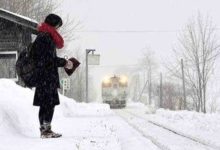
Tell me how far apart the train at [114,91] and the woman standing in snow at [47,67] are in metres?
36.1

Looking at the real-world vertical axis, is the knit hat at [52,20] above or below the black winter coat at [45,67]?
→ above

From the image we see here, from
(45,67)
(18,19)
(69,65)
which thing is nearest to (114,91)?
(18,19)

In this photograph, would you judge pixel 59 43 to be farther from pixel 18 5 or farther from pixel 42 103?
pixel 18 5

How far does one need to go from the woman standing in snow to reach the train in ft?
118

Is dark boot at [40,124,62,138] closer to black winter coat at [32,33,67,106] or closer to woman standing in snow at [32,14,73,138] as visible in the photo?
woman standing in snow at [32,14,73,138]

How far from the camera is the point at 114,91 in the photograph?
1746 inches

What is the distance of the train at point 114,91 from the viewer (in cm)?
4403

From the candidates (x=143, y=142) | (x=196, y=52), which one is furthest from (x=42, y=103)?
(x=196, y=52)

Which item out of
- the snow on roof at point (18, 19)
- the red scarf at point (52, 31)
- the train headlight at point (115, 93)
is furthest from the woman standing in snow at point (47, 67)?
the train headlight at point (115, 93)

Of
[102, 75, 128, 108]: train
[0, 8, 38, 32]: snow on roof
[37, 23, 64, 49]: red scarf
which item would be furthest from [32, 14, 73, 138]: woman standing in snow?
[102, 75, 128, 108]: train

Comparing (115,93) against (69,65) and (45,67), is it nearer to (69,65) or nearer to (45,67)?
(69,65)

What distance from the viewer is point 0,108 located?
28.9 ft

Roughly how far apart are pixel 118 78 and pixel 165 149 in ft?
119

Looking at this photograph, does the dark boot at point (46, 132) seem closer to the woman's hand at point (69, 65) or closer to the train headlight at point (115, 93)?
the woman's hand at point (69, 65)
